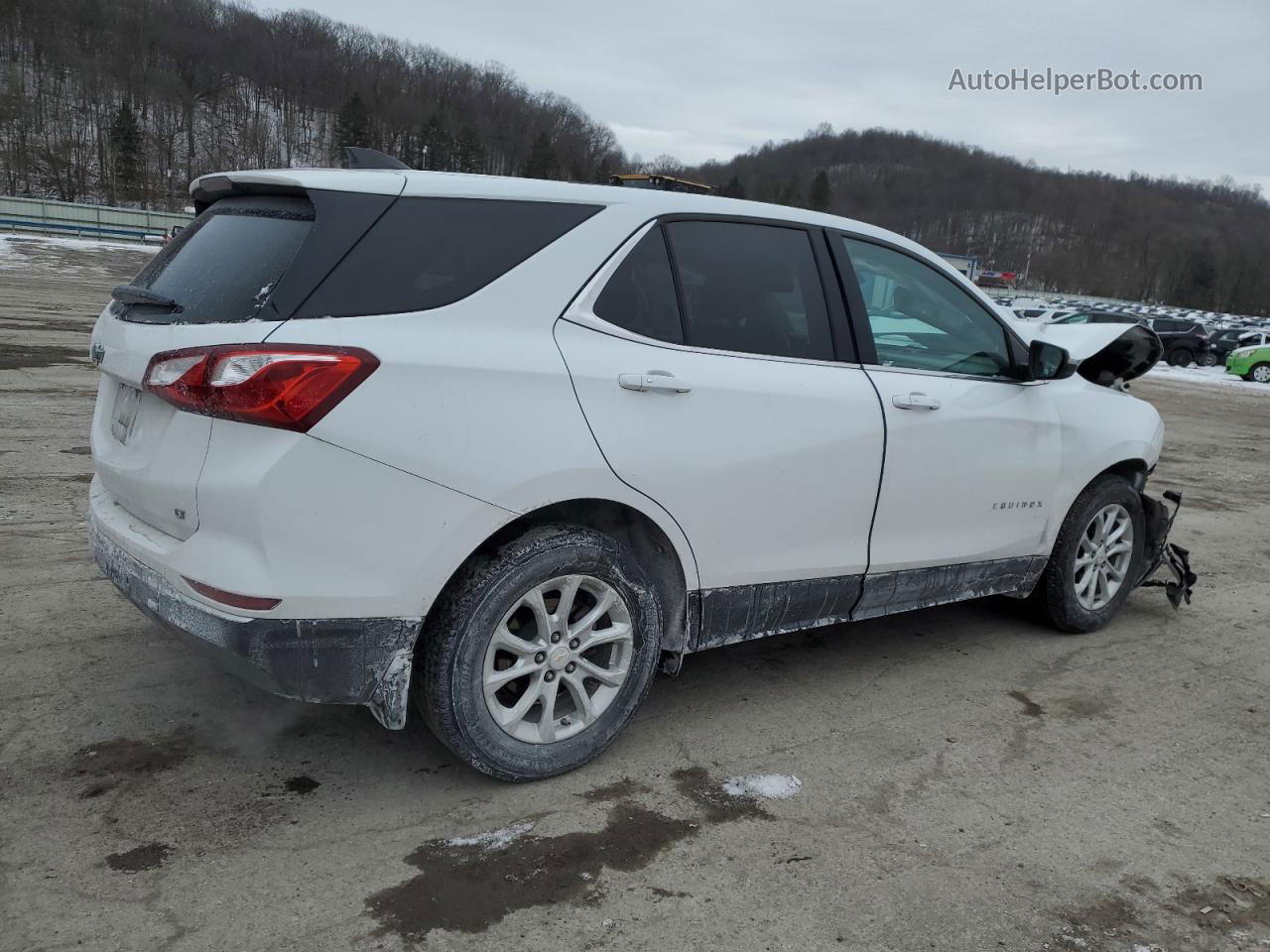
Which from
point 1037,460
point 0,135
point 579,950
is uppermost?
point 0,135

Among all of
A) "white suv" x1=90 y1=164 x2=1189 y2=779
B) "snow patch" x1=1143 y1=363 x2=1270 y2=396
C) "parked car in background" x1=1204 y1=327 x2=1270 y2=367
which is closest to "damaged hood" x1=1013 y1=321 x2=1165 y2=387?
"white suv" x1=90 y1=164 x2=1189 y2=779

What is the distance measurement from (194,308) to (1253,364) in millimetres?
31792

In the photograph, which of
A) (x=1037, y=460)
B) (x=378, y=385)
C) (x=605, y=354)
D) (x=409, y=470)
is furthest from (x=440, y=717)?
(x=1037, y=460)

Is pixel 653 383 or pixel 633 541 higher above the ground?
pixel 653 383

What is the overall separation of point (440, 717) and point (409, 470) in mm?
752

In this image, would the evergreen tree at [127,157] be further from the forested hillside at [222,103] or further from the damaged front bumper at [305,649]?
the damaged front bumper at [305,649]

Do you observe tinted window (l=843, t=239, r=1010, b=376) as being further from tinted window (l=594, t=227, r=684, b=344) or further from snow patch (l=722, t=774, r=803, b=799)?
snow patch (l=722, t=774, r=803, b=799)

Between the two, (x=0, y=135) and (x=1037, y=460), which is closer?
(x=1037, y=460)

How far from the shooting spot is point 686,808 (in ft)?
9.80

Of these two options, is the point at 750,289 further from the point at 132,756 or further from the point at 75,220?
the point at 75,220

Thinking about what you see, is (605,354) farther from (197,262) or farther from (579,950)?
(579,950)

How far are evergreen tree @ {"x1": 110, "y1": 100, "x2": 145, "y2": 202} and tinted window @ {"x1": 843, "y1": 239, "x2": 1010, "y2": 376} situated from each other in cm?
9281

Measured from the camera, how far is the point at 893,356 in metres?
3.76

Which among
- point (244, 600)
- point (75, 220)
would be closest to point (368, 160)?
point (244, 600)
